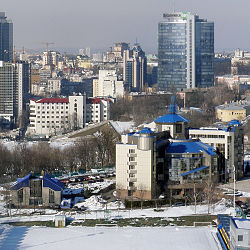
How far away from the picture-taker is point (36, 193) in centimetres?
2244

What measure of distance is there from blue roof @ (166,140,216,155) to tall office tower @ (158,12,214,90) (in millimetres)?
36394

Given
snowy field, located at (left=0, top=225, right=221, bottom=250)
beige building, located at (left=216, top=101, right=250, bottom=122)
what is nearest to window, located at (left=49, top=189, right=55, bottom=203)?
snowy field, located at (left=0, top=225, right=221, bottom=250)

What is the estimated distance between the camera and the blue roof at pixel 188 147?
2428 cm

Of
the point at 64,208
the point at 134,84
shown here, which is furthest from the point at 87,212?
the point at 134,84

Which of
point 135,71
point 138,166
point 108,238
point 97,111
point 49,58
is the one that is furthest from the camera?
point 49,58

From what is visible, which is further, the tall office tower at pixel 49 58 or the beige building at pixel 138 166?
the tall office tower at pixel 49 58

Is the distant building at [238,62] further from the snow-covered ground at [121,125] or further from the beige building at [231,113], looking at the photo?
the snow-covered ground at [121,125]

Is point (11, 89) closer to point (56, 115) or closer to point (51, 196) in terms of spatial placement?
point (56, 115)

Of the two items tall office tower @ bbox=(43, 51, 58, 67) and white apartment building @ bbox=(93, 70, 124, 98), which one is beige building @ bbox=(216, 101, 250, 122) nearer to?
white apartment building @ bbox=(93, 70, 124, 98)

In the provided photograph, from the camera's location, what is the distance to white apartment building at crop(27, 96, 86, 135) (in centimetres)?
4459

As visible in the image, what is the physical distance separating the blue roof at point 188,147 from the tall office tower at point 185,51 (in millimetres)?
36394

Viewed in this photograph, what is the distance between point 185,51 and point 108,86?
6.78 meters

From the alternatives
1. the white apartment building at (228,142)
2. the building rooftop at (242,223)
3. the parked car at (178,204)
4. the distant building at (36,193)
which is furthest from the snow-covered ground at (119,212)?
the building rooftop at (242,223)

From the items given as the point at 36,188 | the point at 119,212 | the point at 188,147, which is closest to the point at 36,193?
the point at 36,188
